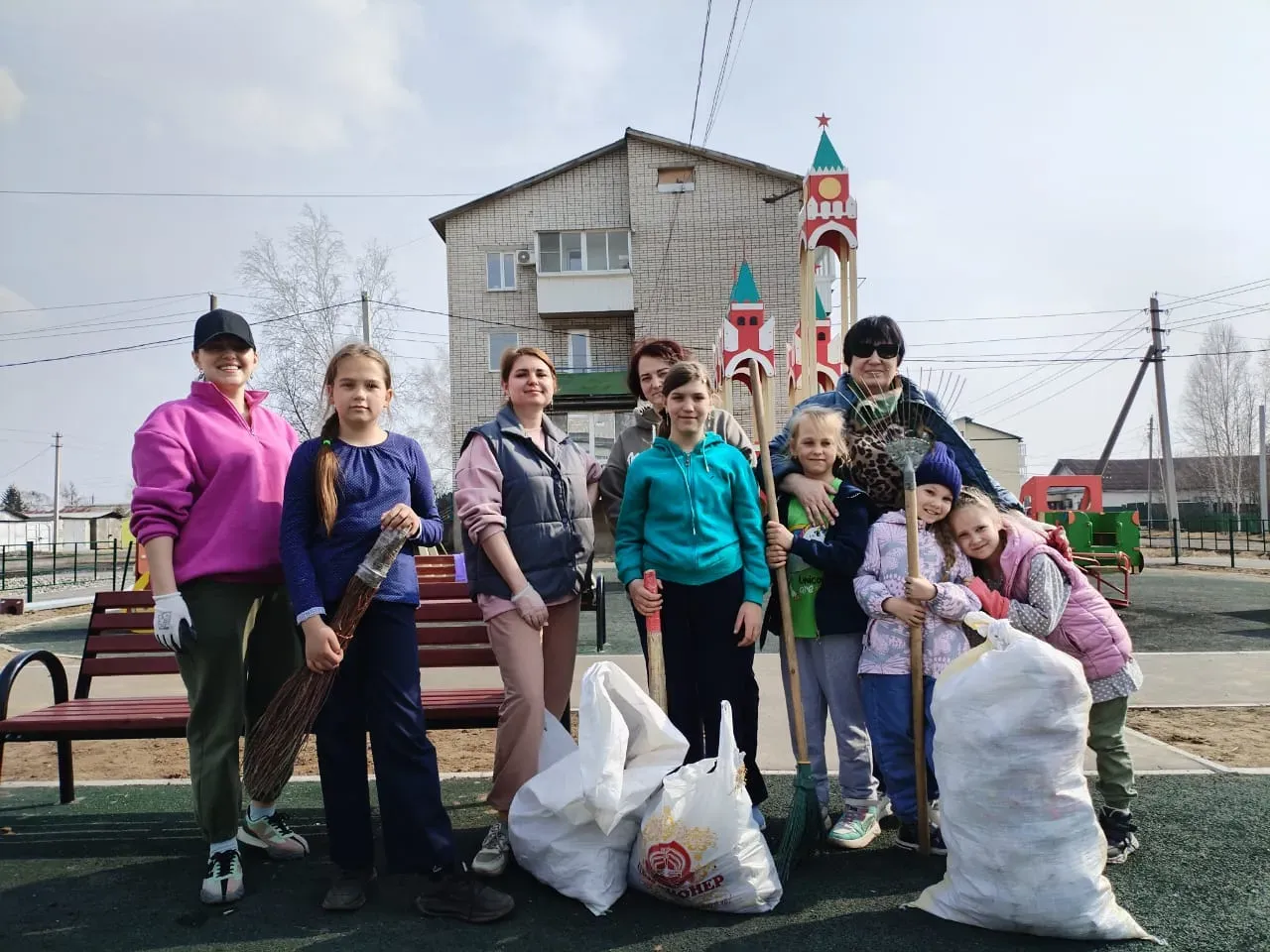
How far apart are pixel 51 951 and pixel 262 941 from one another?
0.59m

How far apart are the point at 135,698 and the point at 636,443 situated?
263 cm

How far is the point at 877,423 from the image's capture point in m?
3.38

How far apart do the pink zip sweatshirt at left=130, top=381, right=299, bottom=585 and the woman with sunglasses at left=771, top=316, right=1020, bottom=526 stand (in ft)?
6.32

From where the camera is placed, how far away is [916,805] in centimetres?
302

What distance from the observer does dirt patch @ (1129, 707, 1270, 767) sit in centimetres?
423

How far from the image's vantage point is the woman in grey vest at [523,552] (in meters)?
3.02

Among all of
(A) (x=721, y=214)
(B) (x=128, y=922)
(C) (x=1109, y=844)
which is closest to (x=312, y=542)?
(B) (x=128, y=922)

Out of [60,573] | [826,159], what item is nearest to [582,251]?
[60,573]

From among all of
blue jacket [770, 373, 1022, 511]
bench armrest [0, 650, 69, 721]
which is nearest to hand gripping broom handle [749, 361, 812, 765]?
blue jacket [770, 373, 1022, 511]

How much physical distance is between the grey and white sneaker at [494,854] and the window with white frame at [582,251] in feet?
78.3

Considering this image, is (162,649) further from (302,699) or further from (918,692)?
(918,692)

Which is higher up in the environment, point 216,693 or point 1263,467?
point 1263,467

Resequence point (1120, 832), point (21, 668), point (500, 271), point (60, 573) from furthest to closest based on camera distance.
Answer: point (500, 271), point (60, 573), point (21, 668), point (1120, 832)

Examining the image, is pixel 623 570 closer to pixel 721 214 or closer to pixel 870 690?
pixel 870 690
